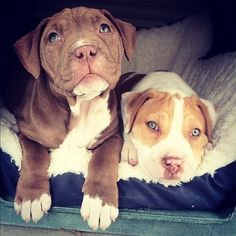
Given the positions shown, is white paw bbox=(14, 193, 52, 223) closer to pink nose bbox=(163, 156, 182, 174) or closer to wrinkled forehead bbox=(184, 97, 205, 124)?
pink nose bbox=(163, 156, 182, 174)

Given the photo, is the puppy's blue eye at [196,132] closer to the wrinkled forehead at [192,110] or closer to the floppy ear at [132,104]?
the wrinkled forehead at [192,110]

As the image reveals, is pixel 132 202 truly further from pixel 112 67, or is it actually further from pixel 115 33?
pixel 115 33

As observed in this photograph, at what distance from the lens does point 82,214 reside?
2.25 meters

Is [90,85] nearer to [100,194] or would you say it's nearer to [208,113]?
[100,194]

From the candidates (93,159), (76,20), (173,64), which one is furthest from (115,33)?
(173,64)

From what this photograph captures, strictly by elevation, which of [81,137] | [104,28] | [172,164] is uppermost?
[104,28]

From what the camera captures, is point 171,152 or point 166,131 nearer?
point 171,152

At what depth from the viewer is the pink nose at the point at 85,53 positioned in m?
2.08

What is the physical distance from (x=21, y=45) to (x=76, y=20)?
0.95ft

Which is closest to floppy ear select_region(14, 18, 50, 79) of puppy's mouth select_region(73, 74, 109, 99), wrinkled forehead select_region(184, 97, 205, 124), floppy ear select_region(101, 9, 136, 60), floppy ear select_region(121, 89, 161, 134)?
puppy's mouth select_region(73, 74, 109, 99)

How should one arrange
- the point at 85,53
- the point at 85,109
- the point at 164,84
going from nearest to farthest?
the point at 85,53
the point at 85,109
the point at 164,84

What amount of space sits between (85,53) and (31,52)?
0.35 meters

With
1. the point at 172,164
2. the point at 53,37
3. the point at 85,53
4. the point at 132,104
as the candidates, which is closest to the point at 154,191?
the point at 172,164

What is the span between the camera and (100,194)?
88.0 inches
